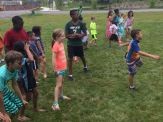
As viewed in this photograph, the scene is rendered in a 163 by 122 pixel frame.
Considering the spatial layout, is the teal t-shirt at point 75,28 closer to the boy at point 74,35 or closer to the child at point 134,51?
the boy at point 74,35

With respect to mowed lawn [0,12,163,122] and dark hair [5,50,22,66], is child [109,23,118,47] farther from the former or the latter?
dark hair [5,50,22,66]

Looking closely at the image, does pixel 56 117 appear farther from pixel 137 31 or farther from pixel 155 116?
pixel 137 31

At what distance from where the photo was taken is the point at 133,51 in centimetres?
874

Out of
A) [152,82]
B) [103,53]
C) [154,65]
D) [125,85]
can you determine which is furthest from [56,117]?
[103,53]

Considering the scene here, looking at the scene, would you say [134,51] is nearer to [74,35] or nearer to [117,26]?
[74,35]

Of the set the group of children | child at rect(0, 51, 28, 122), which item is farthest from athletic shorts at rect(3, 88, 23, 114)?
the group of children

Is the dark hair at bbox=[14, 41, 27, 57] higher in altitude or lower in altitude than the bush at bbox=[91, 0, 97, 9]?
higher

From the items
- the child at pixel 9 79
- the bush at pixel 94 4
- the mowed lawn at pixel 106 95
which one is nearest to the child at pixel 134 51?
the mowed lawn at pixel 106 95

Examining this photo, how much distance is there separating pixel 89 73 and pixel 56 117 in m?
3.67

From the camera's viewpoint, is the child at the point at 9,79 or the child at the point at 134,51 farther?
the child at the point at 134,51

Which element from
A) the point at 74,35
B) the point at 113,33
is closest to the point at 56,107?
the point at 74,35

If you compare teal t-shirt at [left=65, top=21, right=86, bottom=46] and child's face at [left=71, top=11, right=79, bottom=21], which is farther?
teal t-shirt at [left=65, top=21, right=86, bottom=46]

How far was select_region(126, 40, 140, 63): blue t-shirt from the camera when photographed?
866cm

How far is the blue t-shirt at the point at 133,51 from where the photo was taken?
8.66m
